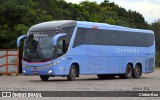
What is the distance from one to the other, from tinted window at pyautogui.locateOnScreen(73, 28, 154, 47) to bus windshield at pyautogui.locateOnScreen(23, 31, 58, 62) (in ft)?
5.48

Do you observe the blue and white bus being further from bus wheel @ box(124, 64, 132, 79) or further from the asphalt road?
the asphalt road

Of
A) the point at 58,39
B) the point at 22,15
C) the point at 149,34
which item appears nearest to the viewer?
the point at 58,39

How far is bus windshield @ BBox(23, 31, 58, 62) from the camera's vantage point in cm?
2789

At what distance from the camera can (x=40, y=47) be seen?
28141 millimetres

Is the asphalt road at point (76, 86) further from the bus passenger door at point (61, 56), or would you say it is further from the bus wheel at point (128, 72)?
the bus wheel at point (128, 72)

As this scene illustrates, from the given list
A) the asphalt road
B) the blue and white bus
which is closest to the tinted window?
the blue and white bus

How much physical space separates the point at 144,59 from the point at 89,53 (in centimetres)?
749

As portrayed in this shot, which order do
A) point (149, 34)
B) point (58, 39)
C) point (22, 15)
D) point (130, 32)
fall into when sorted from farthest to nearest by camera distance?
point (22, 15) → point (149, 34) → point (130, 32) → point (58, 39)

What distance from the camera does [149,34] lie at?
123 ft

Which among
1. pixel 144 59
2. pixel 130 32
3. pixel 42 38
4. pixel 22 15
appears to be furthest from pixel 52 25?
pixel 22 15

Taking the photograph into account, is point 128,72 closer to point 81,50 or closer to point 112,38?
point 112,38

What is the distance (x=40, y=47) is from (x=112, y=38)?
21.2 feet

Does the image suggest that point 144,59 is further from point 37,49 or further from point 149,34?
point 37,49

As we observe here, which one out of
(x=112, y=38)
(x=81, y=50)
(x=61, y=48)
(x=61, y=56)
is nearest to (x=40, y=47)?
(x=61, y=48)
